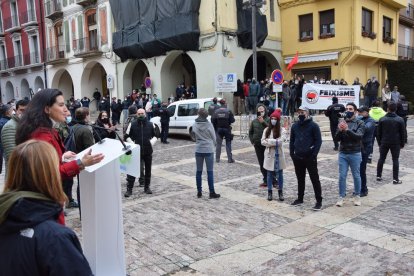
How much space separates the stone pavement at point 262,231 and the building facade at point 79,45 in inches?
782

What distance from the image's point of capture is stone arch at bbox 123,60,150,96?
2589 centimetres

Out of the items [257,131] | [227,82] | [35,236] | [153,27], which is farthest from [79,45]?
[35,236]

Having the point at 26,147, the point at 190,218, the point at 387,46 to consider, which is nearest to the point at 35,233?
the point at 26,147

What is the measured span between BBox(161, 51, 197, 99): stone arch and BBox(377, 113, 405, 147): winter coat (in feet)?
52.0

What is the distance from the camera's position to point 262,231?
599 cm

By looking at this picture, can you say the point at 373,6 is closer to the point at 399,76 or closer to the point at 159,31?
the point at 399,76

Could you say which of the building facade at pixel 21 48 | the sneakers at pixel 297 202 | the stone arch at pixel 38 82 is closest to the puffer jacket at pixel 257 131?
the sneakers at pixel 297 202

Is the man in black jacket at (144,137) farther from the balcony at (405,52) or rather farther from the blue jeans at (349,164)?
the balcony at (405,52)

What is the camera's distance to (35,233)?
1.78m

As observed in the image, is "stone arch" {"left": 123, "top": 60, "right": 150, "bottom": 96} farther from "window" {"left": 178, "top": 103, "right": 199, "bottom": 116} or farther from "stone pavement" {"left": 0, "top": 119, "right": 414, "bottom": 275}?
"stone pavement" {"left": 0, "top": 119, "right": 414, "bottom": 275}

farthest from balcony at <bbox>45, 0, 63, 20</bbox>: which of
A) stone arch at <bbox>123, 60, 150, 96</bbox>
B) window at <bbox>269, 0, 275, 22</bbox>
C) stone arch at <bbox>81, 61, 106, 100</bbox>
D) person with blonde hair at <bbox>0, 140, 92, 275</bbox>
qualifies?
person with blonde hair at <bbox>0, 140, 92, 275</bbox>

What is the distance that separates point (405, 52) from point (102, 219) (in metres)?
30.7

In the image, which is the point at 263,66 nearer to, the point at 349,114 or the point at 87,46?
the point at 87,46

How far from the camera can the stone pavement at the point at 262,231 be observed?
4.84m
